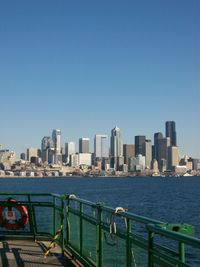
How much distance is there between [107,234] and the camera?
7.74m

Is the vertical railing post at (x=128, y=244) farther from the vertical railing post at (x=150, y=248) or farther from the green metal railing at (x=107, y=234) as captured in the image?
the vertical railing post at (x=150, y=248)

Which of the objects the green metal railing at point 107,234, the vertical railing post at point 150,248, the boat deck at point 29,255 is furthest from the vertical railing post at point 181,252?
the boat deck at point 29,255

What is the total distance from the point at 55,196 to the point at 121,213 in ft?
14.6

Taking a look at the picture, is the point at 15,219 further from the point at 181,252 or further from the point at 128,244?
the point at 181,252

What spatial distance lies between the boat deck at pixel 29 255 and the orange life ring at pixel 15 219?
0.37 m

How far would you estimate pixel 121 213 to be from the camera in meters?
7.02

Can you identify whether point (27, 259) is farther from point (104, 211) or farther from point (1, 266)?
point (104, 211)

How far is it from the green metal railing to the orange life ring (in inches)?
7.3

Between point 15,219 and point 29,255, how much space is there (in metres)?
2.01

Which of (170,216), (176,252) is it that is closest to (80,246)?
(176,252)

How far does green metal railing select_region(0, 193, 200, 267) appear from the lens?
5.32 meters

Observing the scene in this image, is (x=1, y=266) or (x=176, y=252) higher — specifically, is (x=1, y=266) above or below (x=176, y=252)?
below

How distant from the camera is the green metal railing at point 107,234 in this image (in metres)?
5.32

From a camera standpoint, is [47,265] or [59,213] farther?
[59,213]
